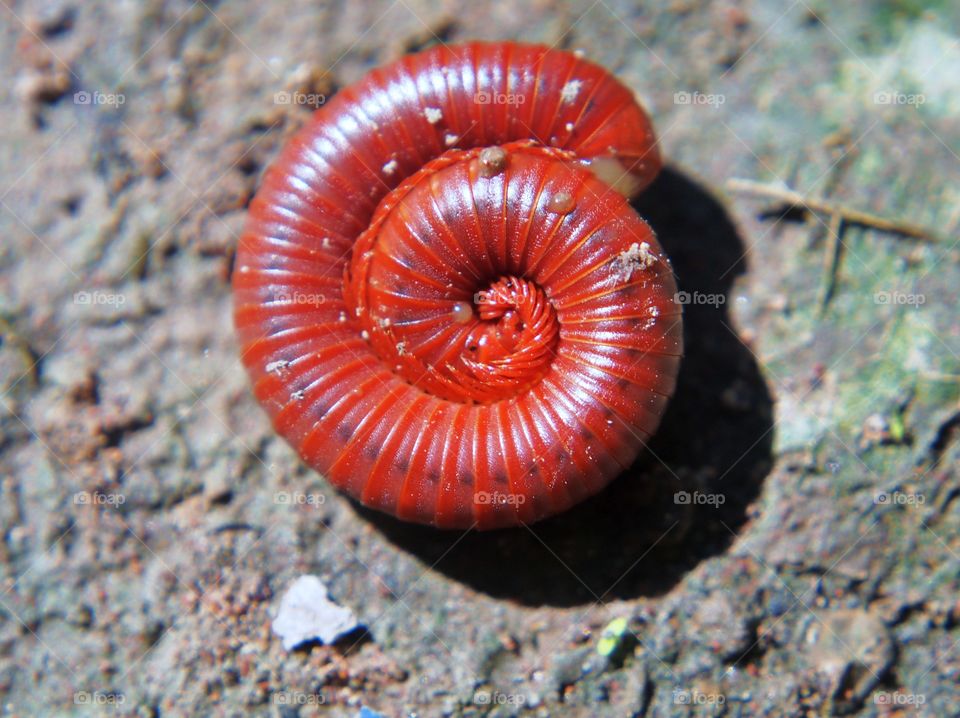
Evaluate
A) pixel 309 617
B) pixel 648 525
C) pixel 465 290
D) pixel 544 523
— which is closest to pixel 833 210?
pixel 648 525

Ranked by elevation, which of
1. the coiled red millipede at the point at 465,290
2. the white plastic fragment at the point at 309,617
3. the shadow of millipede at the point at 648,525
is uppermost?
the coiled red millipede at the point at 465,290

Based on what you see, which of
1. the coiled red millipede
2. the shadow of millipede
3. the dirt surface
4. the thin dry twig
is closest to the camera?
the coiled red millipede

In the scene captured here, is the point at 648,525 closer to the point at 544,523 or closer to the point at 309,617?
the point at 544,523

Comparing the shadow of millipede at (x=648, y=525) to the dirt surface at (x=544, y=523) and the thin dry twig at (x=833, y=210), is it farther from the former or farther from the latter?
the thin dry twig at (x=833, y=210)

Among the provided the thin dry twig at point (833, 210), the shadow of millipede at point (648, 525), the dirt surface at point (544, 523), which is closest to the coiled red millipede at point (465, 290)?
the shadow of millipede at point (648, 525)

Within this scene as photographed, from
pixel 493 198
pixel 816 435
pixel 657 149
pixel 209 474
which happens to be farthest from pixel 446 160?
pixel 816 435

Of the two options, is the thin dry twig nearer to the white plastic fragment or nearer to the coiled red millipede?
the coiled red millipede

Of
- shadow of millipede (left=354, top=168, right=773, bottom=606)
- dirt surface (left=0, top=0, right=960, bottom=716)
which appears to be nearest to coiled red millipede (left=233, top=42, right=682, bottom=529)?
shadow of millipede (left=354, top=168, right=773, bottom=606)
